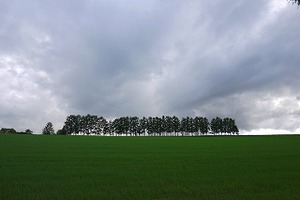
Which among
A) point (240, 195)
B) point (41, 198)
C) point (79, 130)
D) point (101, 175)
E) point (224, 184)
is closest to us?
point (41, 198)

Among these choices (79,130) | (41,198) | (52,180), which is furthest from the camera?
(79,130)

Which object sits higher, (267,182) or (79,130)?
(79,130)

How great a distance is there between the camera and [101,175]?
15188 millimetres

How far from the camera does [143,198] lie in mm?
10297

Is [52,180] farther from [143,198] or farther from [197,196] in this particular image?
[197,196]

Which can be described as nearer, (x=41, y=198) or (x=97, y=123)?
(x=41, y=198)

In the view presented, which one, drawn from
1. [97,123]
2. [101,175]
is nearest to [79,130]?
[97,123]

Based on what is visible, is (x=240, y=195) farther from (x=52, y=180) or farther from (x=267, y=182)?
(x=52, y=180)

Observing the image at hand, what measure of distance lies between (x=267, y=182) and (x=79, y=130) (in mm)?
186737

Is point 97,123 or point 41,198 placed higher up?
point 97,123

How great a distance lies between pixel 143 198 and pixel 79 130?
188178 millimetres

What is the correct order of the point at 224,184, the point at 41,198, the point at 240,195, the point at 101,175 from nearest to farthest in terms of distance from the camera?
the point at 41,198
the point at 240,195
the point at 224,184
the point at 101,175

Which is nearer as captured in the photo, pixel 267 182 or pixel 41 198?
pixel 41 198

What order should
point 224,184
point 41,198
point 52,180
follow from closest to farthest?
point 41,198 → point 224,184 → point 52,180
